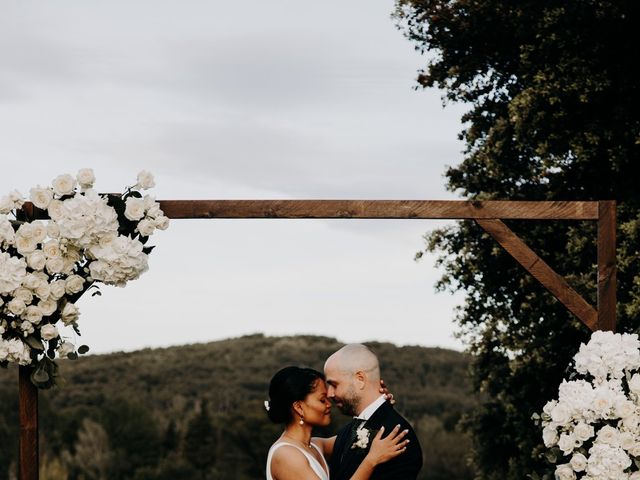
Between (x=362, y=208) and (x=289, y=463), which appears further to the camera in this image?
(x=362, y=208)

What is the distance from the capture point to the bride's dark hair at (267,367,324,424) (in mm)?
5336

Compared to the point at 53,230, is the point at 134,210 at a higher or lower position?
higher

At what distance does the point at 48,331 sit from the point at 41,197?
33.3 inches

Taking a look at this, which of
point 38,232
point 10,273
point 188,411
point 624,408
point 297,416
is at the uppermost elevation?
point 38,232

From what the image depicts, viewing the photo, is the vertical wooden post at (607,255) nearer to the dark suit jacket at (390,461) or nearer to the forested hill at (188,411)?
the dark suit jacket at (390,461)

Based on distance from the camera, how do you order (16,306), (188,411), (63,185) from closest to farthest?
(16,306) < (63,185) < (188,411)

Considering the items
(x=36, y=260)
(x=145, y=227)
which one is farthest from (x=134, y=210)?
(x=36, y=260)

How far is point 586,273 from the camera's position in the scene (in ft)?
40.4

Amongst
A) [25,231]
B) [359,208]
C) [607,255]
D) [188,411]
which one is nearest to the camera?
[25,231]

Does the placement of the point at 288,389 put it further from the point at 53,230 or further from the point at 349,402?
the point at 53,230

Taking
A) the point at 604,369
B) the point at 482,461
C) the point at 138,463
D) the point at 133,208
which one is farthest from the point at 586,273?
the point at 138,463

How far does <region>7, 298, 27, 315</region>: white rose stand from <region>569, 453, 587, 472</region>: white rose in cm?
351

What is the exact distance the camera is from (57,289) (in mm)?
6191

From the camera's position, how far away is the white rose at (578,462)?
6.18 metres
